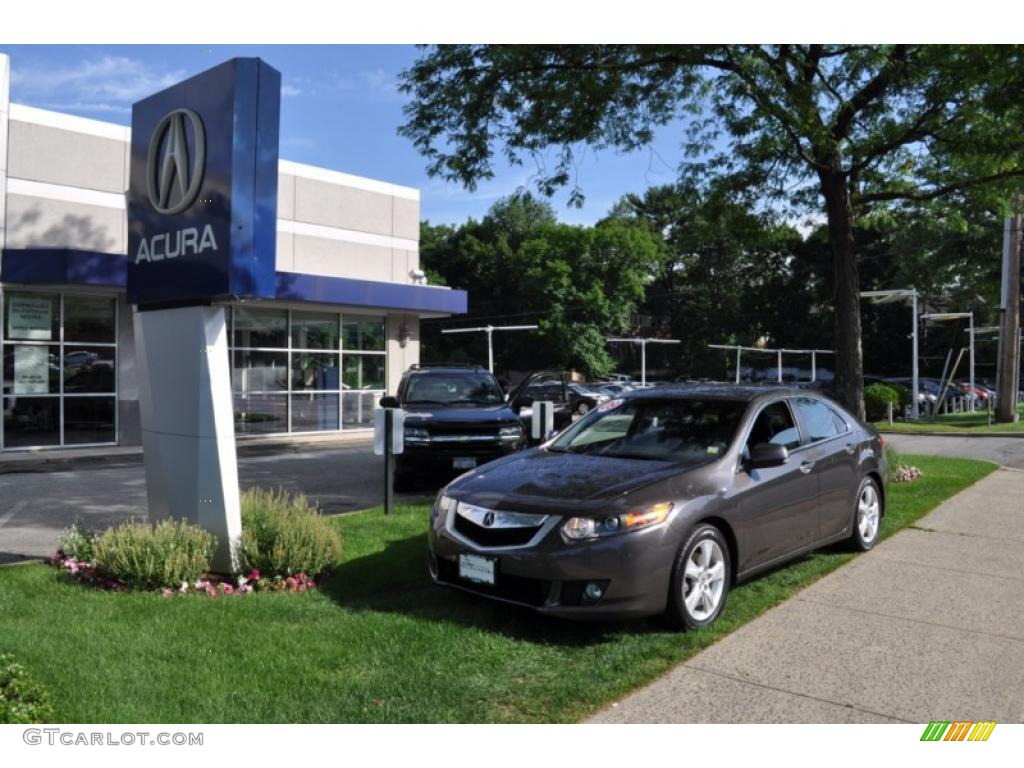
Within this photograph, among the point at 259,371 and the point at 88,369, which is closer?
the point at 88,369

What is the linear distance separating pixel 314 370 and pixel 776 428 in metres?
15.1

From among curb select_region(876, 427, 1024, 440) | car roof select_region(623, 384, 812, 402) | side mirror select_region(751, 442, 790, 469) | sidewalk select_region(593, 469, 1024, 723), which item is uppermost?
car roof select_region(623, 384, 812, 402)

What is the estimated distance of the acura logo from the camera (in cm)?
586

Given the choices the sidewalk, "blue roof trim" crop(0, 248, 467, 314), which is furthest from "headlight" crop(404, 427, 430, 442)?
the sidewalk

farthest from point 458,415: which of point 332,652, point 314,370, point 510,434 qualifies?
point 314,370

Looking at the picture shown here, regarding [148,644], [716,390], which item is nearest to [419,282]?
[716,390]

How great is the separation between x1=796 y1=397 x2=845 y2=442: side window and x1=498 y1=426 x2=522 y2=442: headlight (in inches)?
189

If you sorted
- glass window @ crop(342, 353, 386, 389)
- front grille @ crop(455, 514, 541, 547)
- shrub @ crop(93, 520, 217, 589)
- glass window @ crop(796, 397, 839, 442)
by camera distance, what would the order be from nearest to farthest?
front grille @ crop(455, 514, 541, 547) → shrub @ crop(93, 520, 217, 589) → glass window @ crop(796, 397, 839, 442) → glass window @ crop(342, 353, 386, 389)

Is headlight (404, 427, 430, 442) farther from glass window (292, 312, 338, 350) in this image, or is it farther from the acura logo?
glass window (292, 312, 338, 350)

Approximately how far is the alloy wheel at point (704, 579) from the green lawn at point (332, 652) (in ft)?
0.54

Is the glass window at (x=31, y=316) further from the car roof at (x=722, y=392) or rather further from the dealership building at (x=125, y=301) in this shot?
the car roof at (x=722, y=392)

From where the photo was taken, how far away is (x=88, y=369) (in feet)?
52.6

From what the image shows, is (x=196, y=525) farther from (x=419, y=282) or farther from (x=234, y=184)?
(x=419, y=282)

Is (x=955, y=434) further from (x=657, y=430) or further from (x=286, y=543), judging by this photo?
(x=286, y=543)
